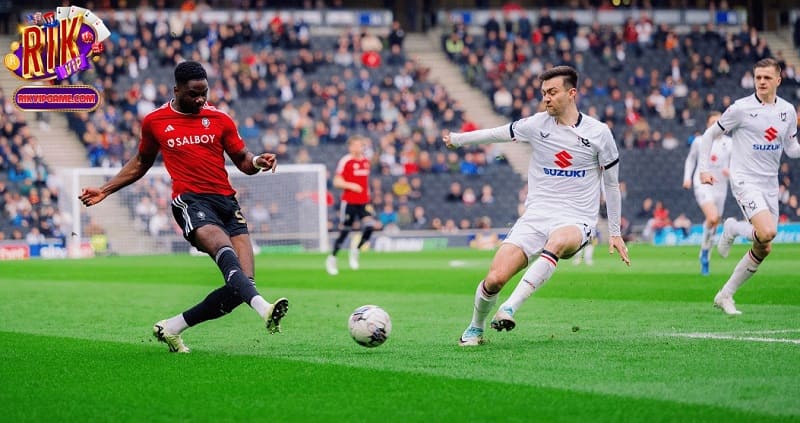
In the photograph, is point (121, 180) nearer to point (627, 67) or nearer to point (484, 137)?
point (484, 137)

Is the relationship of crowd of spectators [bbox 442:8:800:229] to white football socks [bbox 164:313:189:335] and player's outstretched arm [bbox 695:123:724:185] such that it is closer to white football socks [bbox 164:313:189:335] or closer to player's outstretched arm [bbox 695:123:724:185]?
player's outstretched arm [bbox 695:123:724:185]

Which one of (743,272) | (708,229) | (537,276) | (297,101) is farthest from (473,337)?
(297,101)

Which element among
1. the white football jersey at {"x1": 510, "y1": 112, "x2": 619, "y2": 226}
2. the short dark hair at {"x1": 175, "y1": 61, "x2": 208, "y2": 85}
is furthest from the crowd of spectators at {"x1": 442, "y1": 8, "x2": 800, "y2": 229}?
the short dark hair at {"x1": 175, "y1": 61, "x2": 208, "y2": 85}

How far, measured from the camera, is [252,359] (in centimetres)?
956

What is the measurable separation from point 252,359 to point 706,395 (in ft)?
12.6

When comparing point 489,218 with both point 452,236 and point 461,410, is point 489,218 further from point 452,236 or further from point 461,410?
point 461,410

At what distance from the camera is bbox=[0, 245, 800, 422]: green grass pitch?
6.95 metres

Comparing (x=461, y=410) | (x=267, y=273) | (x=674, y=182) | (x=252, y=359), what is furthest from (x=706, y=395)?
(x=674, y=182)

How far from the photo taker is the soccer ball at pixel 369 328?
32.1 feet

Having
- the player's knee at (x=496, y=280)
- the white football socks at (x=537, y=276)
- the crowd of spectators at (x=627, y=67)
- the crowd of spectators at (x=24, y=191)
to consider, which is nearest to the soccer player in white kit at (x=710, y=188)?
the white football socks at (x=537, y=276)

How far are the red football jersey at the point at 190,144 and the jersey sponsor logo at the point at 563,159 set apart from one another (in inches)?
111

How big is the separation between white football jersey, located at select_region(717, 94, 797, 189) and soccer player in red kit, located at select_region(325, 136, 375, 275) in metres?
11.8

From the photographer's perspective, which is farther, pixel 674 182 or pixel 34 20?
pixel 674 182

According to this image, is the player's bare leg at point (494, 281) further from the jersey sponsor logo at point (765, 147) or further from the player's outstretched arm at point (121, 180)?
the jersey sponsor logo at point (765, 147)
